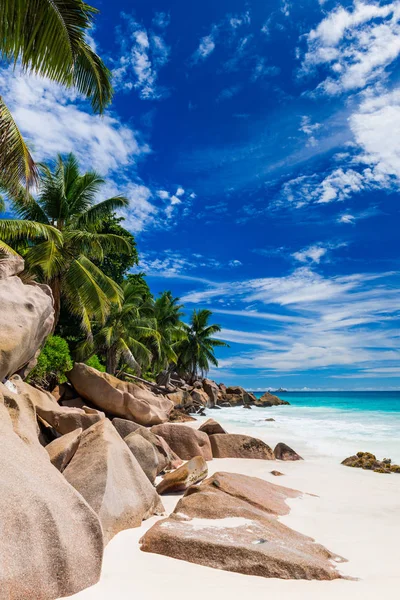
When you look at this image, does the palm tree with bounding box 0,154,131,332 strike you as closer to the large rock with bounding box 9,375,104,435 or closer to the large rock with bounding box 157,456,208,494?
the large rock with bounding box 9,375,104,435

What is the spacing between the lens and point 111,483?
14.0 feet

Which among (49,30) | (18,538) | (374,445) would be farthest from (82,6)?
(374,445)

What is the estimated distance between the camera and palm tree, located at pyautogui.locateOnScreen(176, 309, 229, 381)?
156ft

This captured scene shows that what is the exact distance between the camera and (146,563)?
3.40 m

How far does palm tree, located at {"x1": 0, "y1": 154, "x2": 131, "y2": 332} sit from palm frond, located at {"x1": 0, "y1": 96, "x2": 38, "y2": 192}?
447 cm

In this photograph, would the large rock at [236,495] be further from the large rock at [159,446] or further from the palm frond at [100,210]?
the palm frond at [100,210]

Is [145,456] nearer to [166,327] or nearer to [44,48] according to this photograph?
[44,48]

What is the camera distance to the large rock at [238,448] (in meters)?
10.1

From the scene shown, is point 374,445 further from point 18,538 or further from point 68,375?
point 18,538

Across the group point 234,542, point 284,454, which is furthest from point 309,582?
point 284,454

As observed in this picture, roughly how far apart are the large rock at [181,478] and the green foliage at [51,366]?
9181mm

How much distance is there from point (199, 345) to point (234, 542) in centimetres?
4372

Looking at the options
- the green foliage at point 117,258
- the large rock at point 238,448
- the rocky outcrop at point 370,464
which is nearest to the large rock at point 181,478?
the large rock at point 238,448

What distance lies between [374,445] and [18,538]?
13949 millimetres
